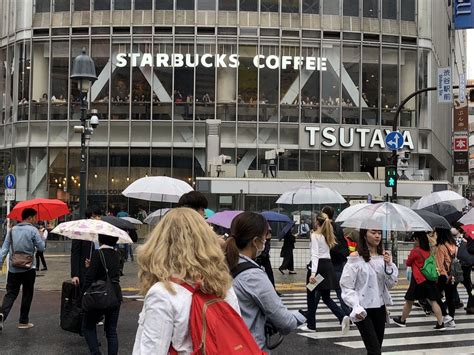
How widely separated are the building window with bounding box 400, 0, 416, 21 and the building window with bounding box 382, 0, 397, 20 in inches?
24.1

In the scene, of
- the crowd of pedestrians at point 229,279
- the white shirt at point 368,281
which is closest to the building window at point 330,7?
the crowd of pedestrians at point 229,279

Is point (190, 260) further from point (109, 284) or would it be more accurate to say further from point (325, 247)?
point (325, 247)

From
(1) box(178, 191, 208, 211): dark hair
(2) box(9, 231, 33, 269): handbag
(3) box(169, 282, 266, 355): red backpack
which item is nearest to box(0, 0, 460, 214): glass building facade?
(2) box(9, 231, 33, 269): handbag

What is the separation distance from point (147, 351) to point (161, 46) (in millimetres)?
34635

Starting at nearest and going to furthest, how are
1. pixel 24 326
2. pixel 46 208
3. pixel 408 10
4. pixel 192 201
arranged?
pixel 192 201 → pixel 24 326 → pixel 46 208 → pixel 408 10

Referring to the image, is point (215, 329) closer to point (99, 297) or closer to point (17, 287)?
point (99, 297)

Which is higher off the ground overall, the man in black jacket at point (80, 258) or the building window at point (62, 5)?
the building window at point (62, 5)

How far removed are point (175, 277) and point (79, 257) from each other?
6.52m

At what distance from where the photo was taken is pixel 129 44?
119ft

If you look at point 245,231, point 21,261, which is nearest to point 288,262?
point 21,261

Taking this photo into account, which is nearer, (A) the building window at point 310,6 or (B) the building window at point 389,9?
(A) the building window at point 310,6

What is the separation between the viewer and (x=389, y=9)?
37438 millimetres

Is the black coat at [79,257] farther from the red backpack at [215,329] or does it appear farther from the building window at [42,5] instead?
the building window at [42,5]

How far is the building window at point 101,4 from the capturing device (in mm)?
36500
